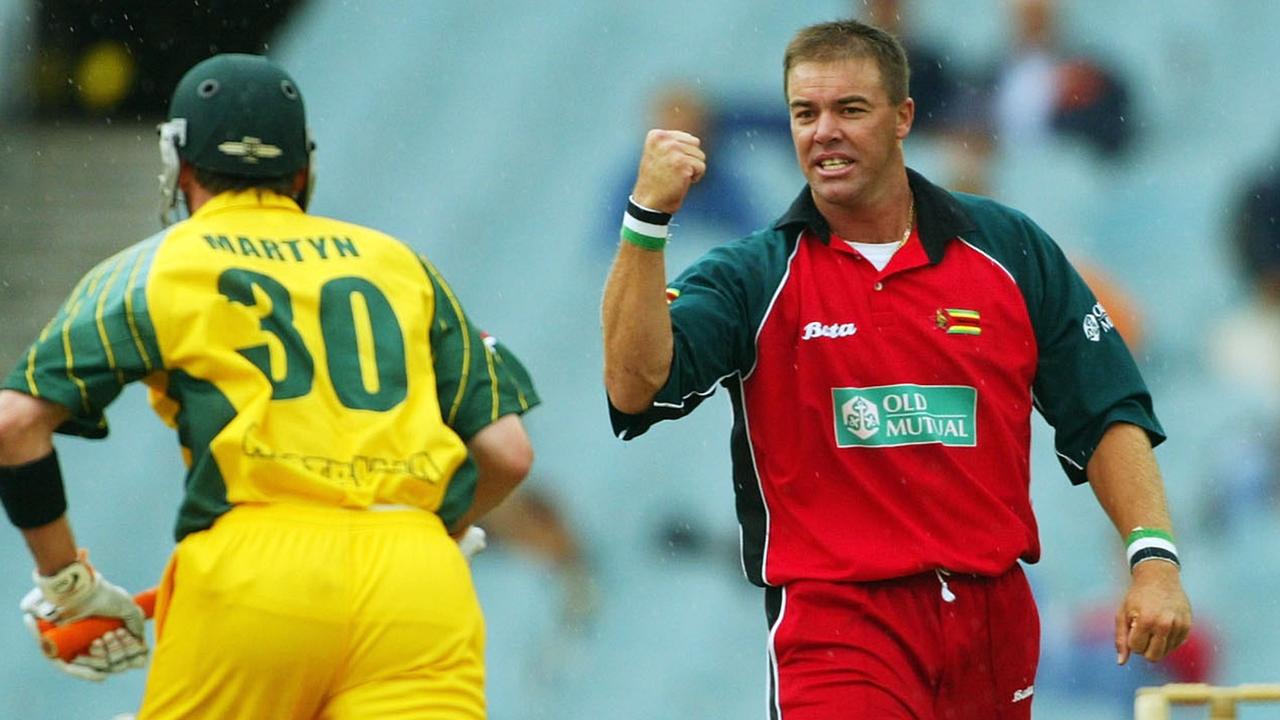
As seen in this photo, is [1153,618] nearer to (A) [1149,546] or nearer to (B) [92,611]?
(A) [1149,546]

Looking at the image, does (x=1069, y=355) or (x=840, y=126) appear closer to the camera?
(x=840, y=126)

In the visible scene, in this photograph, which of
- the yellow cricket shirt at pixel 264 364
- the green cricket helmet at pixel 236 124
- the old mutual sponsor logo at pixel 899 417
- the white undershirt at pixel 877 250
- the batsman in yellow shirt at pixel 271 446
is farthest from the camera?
the white undershirt at pixel 877 250

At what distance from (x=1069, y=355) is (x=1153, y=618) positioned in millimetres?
727

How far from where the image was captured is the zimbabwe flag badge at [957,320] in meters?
5.09

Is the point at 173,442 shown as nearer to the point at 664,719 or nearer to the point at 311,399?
the point at 664,719

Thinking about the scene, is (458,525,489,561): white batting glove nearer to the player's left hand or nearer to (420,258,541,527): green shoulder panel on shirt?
(420,258,541,527): green shoulder panel on shirt

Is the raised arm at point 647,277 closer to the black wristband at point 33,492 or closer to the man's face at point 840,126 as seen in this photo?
the man's face at point 840,126

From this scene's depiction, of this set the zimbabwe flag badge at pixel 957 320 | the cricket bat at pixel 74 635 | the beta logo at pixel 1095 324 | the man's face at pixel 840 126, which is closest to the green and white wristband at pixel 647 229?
the man's face at pixel 840 126

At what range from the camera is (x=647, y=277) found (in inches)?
186

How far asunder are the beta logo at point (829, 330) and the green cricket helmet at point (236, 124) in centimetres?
124

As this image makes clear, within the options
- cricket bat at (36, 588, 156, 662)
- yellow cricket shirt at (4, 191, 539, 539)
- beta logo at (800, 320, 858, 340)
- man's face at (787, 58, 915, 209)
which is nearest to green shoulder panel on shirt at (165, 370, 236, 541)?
yellow cricket shirt at (4, 191, 539, 539)

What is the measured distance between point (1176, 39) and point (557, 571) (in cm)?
453

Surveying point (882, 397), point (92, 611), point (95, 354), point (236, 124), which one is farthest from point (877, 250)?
point (92, 611)

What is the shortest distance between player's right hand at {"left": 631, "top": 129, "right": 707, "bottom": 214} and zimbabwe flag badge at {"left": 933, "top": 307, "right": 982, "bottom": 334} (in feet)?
2.37
